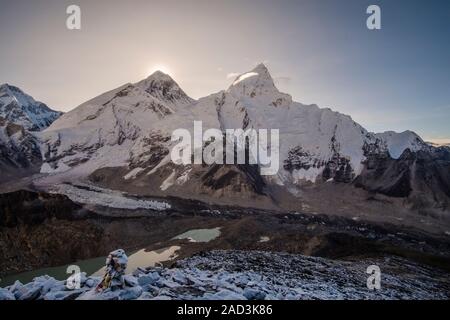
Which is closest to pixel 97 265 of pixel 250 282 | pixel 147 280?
pixel 250 282

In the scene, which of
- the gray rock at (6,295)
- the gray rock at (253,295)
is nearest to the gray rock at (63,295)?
the gray rock at (6,295)

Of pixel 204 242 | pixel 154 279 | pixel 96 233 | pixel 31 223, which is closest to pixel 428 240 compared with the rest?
pixel 204 242

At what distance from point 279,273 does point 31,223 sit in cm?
7084

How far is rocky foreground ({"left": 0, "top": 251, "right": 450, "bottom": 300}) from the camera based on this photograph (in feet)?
63.2

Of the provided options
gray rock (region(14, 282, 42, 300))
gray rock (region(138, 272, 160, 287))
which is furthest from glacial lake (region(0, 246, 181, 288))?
gray rock (region(14, 282, 42, 300))

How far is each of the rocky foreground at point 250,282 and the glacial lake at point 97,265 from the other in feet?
91.1

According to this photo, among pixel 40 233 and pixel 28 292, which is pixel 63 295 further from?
pixel 40 233

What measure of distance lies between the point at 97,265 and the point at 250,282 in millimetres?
66378

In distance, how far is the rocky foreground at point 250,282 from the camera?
1925 cm

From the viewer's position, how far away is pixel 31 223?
9500 cm

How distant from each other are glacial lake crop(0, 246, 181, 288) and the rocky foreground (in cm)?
2776

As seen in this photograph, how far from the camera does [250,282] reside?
24.6 metres

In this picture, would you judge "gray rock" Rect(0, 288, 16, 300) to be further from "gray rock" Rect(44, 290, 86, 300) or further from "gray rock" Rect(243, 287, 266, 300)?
"gray rock" Rect(243, 287, 266, 300)
